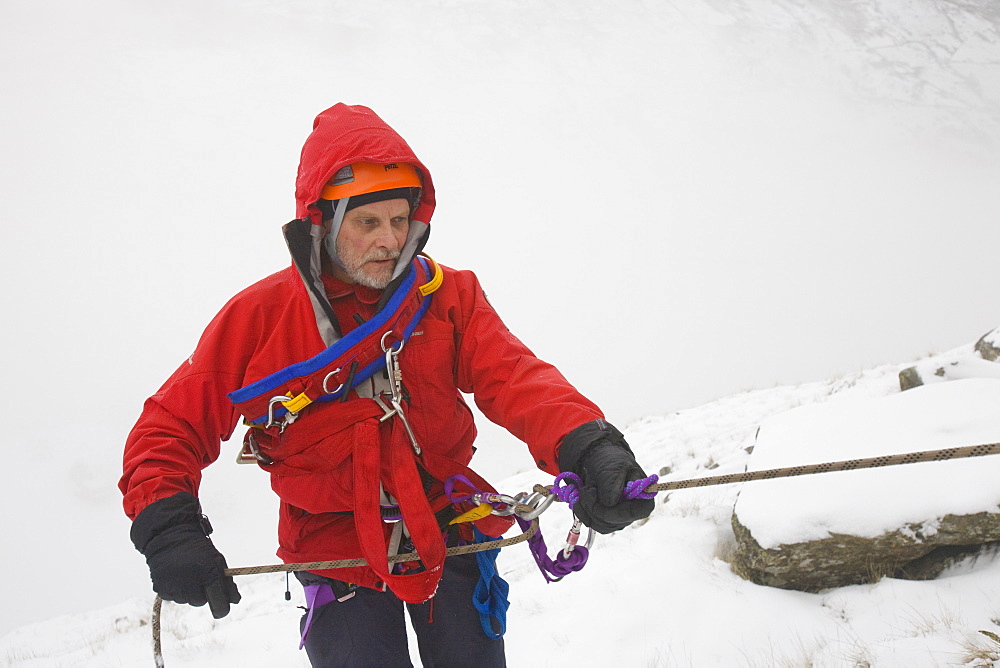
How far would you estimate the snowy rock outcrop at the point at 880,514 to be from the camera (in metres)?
2.94

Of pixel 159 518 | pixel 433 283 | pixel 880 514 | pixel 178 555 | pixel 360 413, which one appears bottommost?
pixel 880 514

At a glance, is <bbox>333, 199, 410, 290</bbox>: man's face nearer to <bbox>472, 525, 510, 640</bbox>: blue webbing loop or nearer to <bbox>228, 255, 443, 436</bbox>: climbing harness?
<bbox>228, 255, 443, 436</bbox>: climbing harness

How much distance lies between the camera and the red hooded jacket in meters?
2.09

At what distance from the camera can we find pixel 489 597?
2.36m

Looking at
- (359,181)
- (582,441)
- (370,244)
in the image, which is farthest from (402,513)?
(359,181)

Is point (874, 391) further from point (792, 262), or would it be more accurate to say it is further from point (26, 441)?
point (792, 262)

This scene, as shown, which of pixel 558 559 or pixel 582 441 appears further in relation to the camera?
pixel 558 559

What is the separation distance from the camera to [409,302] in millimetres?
2270

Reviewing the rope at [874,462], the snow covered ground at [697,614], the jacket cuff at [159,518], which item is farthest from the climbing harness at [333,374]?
the snow covered ground at [697,614]

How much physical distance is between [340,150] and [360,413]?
0.96 m

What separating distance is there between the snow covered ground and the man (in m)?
1.27

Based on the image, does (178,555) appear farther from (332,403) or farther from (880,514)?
(880,514)

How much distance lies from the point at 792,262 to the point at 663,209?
21.7m

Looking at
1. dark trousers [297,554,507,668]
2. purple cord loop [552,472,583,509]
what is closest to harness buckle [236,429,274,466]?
dark trousers [297,554,507,668]
